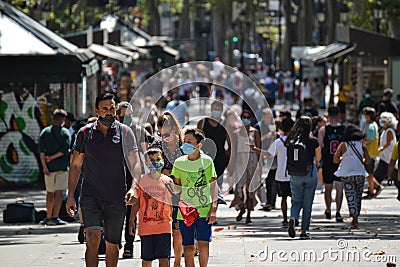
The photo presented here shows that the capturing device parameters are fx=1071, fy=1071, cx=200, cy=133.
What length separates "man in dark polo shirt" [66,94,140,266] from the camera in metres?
9.89

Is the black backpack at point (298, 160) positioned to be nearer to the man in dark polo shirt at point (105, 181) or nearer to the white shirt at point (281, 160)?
the white shirt at point (281, 160)

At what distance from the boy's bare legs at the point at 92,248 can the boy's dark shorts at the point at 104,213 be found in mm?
56

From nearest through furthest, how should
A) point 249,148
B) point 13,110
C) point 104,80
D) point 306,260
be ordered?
1. point 306,260
2. point 249,148
3. point 13,110
4. point 104,80

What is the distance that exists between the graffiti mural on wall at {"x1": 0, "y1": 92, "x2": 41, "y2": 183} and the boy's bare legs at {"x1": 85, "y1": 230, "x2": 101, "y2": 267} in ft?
41.3

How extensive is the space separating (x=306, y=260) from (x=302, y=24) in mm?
52139

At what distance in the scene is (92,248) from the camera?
993cm

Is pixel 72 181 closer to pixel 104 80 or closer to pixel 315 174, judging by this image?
pixel 315 174

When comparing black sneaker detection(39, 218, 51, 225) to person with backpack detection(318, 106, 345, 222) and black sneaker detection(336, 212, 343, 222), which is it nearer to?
person with backpack detection(318, 106, 345, 222)

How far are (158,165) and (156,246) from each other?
811mm

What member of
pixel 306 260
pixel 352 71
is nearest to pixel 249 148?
pixel 306 260

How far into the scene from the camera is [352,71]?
37.5 meters

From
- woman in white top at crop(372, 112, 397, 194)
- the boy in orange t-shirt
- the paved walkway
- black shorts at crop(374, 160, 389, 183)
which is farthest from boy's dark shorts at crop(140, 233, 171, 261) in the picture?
black shorts at crop(374, 160, 389, 183)

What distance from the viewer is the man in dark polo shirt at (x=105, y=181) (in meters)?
9.89

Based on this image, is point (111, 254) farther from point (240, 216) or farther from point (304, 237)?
point (240, 216)
